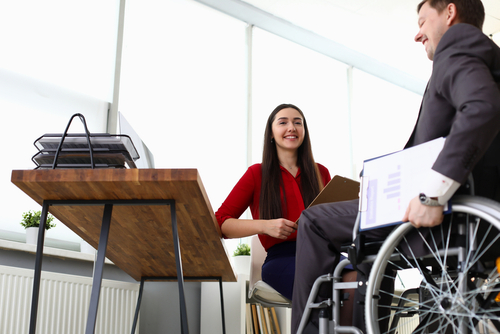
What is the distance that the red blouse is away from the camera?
2057mm

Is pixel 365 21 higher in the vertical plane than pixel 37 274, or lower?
higher

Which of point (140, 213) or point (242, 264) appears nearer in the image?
point (140, 213)

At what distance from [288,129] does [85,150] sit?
1187 mm

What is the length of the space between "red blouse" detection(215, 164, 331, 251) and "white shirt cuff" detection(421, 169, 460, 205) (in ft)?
3.63

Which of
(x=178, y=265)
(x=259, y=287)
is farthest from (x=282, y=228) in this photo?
(x=178, y=265)

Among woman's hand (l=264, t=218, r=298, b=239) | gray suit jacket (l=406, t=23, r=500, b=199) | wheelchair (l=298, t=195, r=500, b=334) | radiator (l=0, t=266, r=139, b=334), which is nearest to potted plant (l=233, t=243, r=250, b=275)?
radiator (l=0, t=266, r=139, b=334)

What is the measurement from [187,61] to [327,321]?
10.7 feet

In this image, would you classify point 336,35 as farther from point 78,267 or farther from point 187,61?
point 78,267

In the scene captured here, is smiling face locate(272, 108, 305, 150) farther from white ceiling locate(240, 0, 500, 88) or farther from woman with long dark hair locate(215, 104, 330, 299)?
white ceiling locate(240, 0, 500, 88)

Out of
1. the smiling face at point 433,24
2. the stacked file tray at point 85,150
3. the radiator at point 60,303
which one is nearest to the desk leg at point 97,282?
the stacked file tray at point 85,150

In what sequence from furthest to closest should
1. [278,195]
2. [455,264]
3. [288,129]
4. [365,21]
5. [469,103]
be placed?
1. [365,21]
2. [288,129]
3. [278,195]
4. [455,264]
5. [469,103]

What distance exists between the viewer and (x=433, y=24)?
4.03 ft

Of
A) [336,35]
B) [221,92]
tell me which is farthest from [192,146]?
[336,35]

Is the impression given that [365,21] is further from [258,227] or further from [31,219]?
[31,219]
